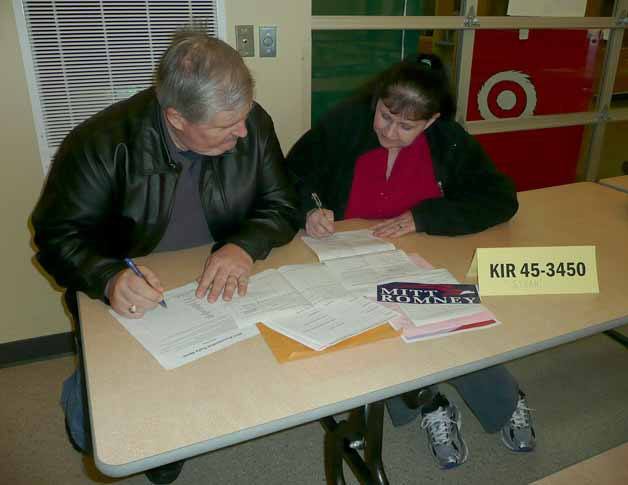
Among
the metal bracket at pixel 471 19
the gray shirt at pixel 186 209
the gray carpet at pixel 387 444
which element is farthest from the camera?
the metal bracket at pixel 471 19

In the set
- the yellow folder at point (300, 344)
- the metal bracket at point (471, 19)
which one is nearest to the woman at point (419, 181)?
the yellow folder at point (300, 344)

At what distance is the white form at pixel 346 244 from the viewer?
1456mm

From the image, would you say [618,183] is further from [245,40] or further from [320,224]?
[245,40]

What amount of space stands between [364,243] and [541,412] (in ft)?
3.48

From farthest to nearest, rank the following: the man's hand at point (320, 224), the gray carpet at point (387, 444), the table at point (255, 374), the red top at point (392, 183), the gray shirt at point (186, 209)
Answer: the red top at point (392, 183) < the gray carpet at point (387, 444) < the man's hand at point (320, 224) < the gray shirt at point (186, 209) < the table at point (255, 374)

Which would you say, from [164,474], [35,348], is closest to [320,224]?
[164,474]

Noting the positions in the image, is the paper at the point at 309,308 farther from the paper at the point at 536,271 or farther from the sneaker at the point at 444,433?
the sneaker at the point at 444,433

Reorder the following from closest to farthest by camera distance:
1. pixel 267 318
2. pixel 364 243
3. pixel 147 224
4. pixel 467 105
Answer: pixel 267 318 < pixel 147 224 < pixel 364 243 < pixel 467 105

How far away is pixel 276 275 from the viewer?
132 centimetres

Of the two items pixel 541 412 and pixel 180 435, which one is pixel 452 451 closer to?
pixel 541 412

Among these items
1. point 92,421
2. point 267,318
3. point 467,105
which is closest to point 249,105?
point 267,318

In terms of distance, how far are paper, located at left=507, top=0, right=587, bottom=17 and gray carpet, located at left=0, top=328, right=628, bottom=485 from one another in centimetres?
183

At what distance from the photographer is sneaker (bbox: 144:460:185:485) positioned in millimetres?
1634

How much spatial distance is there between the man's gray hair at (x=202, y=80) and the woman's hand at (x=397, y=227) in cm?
59
